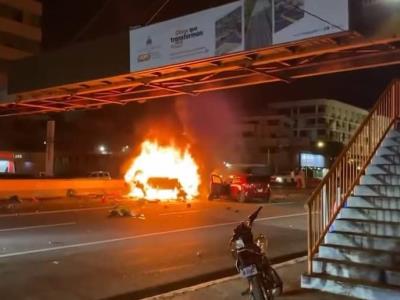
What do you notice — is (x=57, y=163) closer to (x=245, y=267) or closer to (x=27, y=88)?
(x=27, y=88)

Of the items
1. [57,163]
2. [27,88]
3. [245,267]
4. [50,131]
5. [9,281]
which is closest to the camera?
[245,267]

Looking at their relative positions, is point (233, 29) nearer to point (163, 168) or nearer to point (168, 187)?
point (168, 187)

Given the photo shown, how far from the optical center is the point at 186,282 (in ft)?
28.9

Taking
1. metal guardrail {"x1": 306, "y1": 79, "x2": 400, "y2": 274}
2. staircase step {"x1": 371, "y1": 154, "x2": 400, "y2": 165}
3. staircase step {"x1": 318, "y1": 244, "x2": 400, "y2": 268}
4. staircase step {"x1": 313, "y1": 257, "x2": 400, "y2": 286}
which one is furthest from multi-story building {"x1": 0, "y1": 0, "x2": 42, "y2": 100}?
staircase step {"x1": 313, "y1": 257, "x2": 400, "y2": 286}

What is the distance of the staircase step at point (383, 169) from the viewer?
31.2ft

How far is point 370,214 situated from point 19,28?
223 ft

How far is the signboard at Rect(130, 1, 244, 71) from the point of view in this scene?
39.9 ft

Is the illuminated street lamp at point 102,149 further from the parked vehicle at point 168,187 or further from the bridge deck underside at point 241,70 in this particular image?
the bridge deck underside at point 241,70

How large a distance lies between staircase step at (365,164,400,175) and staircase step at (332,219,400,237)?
1518 mm

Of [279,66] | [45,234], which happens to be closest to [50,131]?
[45,234]

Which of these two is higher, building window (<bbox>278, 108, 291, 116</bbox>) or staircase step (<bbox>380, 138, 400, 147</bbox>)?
building window (<bbox>278, 108, 291, 116</bbox>)

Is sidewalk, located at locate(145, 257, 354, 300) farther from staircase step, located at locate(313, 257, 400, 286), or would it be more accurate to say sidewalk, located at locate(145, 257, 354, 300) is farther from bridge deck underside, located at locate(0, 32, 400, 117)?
bridge deck underside, located at locate(0, 32, 400, 117)

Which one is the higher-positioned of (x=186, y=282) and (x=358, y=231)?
(x=358, y=231)

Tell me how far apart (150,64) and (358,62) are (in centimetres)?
533
